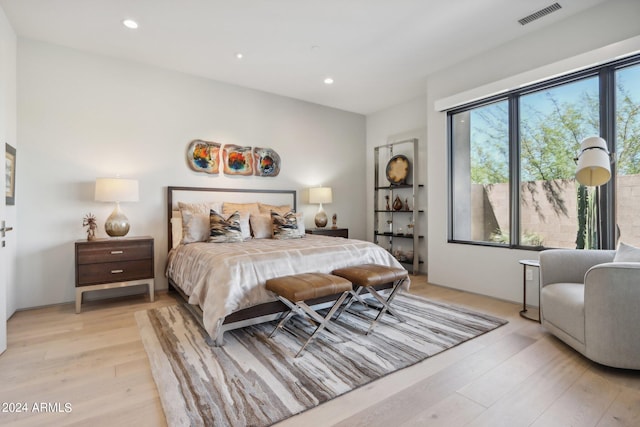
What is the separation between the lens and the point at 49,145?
341 centimetres

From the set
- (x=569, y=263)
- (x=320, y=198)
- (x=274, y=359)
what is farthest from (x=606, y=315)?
(x=320, y=198)

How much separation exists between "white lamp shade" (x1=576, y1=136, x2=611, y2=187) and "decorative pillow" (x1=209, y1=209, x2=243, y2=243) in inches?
135

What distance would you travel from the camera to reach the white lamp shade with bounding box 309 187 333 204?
514cm

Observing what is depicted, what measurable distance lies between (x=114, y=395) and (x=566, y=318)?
3038mm

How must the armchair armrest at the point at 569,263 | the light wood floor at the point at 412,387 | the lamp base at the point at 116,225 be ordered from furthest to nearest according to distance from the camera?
the lamp base at the point at 116,225 < the armchair armrest at the point at 569,263 < the light wood floor at the point at 412,387

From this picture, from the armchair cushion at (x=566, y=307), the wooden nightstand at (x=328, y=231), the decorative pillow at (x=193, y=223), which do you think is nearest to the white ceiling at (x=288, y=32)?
the decorative pillow at (x=193, y=223)

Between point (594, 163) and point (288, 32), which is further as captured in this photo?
point (288, 32)

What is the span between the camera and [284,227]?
→ 412cm

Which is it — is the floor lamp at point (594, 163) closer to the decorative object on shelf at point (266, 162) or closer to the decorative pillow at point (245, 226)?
the decorative pillow at point (245, 226)

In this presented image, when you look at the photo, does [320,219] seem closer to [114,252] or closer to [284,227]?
[284,227]

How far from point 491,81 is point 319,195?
2792 millimetres

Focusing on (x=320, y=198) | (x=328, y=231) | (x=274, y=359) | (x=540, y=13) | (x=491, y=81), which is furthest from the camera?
(x=320, y=198)

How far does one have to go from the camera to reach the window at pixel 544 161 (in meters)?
2.80

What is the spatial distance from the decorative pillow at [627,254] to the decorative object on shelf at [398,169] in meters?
3.11
